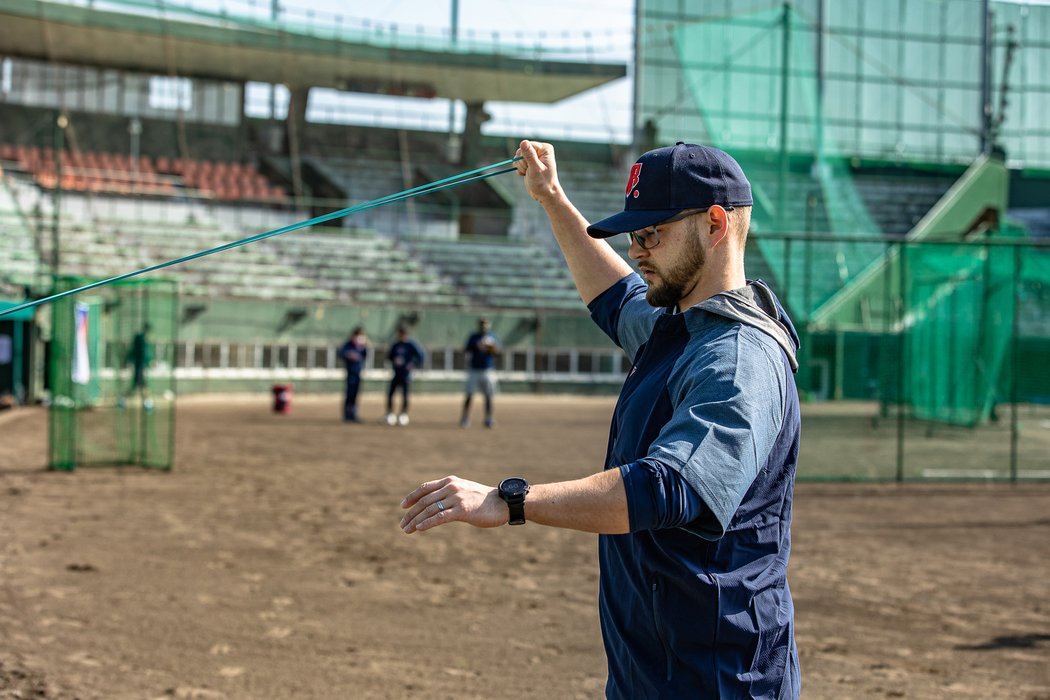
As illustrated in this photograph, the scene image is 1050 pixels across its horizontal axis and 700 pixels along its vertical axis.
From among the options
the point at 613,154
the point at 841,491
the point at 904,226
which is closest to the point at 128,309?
the point at 841,491

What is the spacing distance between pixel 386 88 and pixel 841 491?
31781 mm

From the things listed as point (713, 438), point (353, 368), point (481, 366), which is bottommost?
point (353, 368)

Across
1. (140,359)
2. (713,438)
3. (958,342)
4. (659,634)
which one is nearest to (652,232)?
(713,438)

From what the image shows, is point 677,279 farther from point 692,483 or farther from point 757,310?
point 692,483

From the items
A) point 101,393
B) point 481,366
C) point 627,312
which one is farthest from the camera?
point 101,393

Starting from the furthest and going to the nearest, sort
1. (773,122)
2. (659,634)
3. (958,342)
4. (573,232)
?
(773,122), (958,342), (573,232), (659,634)

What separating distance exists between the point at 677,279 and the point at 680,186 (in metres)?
0.20

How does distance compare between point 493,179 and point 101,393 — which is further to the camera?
point 493,179

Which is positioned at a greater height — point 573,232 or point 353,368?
point 573,232

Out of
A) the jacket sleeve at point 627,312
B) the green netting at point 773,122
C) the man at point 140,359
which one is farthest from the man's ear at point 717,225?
the green netting at point 773,122

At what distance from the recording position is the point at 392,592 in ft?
26.1

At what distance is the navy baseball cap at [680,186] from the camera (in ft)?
7.95

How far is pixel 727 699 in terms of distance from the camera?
2346 mm

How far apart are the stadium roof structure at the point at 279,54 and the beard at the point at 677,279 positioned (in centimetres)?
3863
